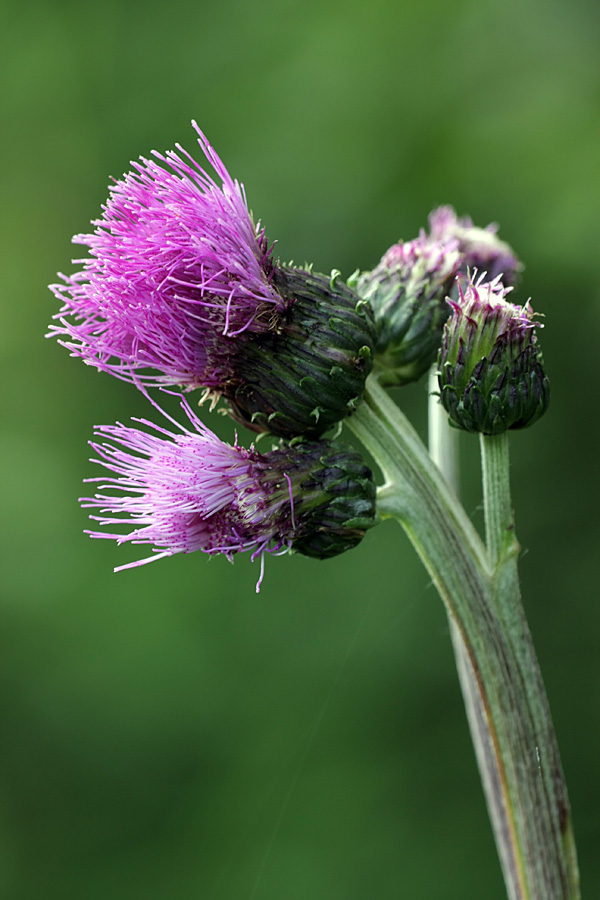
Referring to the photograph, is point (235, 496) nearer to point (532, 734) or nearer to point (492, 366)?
point (492, 366)

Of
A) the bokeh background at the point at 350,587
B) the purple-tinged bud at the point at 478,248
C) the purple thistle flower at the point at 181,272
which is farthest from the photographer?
the bokeh background at the point at 350,587

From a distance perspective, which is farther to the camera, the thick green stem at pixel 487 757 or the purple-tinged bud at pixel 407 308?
the purple-tinged bud at pixel 407 308

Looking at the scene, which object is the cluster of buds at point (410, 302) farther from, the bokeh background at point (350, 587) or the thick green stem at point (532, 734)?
the bokeh background at point (350, 587)

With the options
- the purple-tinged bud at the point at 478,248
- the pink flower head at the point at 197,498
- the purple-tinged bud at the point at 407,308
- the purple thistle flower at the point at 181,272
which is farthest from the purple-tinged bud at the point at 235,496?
the purple-tinged bud at the point at 478,248

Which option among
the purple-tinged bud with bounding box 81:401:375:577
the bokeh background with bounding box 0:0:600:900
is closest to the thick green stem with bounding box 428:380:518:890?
the purple-tinged bud with bounding box 81:401:375:577

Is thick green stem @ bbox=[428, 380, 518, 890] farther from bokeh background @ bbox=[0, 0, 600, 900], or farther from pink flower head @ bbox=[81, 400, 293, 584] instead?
bokeh background @ bbox=[0, 0, 600, 900]

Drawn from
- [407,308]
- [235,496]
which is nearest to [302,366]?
[235,496]

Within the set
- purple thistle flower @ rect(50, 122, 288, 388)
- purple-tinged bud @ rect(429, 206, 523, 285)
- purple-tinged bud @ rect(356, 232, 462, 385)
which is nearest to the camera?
purple thistle flower @ rect(50, 122, 288, 388)

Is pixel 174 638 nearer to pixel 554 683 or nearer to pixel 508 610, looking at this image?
pixel 554 683
